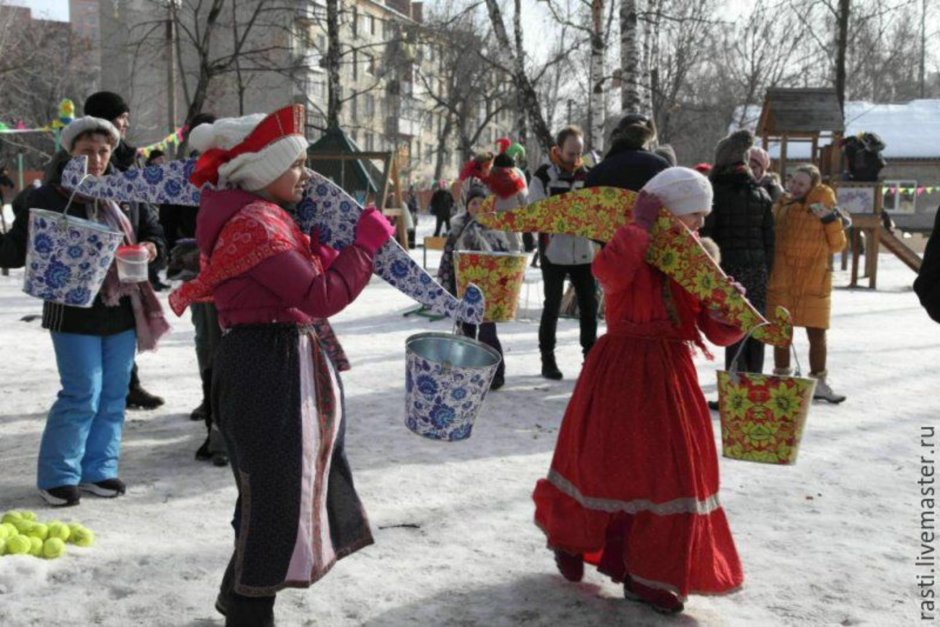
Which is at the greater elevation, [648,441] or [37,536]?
[648,441]

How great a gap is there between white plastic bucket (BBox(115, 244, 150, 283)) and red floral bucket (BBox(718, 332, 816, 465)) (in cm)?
261

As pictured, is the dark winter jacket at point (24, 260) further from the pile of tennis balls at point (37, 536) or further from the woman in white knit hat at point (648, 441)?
the woman in white knit hat at point (648, 441)

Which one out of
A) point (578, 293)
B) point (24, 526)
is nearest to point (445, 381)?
point (24, 526)

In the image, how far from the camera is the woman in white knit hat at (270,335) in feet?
8.36

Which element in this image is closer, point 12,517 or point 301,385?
point 301,385

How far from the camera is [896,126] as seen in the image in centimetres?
3484

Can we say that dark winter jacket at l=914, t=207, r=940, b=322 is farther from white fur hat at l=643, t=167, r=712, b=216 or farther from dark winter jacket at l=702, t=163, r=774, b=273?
dark winter jacket at l=702, t=163, r=774, b=273

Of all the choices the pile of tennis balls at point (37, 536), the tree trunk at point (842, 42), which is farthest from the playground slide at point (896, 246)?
the pile of tennis balls at point (37, 536)

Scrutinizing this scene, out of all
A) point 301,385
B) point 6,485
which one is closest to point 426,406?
point 301,385

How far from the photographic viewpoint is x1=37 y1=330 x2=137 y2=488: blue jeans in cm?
402

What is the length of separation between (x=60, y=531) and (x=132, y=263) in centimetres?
120

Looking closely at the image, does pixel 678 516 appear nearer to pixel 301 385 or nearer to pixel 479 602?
pixel 479 602

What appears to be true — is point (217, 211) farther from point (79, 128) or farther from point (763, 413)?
point (763, 413)

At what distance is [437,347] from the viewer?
303 cm
